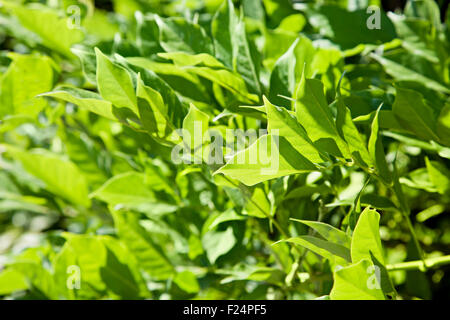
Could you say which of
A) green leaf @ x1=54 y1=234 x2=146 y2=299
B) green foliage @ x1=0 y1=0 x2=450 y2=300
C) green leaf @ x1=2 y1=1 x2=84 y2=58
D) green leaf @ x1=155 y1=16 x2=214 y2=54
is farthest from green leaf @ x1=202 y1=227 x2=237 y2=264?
green leaf @ x1=2 y1=1 x2=84 y2=58

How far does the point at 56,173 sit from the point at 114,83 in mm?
309

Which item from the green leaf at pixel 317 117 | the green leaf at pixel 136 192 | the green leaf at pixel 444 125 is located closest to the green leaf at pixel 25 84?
the green leaf at pixel 136 192

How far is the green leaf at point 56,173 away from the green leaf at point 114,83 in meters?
0.28

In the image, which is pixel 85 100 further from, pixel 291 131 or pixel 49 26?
pixel 49 26

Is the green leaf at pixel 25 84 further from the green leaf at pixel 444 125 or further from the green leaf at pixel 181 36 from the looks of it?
the green leaf at pixel 444 125

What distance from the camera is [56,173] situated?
2.37ft

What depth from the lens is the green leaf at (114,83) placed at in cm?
46

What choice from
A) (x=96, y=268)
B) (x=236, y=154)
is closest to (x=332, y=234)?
(x=236, y=154)

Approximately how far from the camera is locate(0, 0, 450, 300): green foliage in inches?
17.3

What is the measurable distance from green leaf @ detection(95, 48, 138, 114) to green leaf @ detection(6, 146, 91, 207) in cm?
28

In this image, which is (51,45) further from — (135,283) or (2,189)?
(135,283)

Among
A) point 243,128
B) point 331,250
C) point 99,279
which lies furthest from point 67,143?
point 331,250
